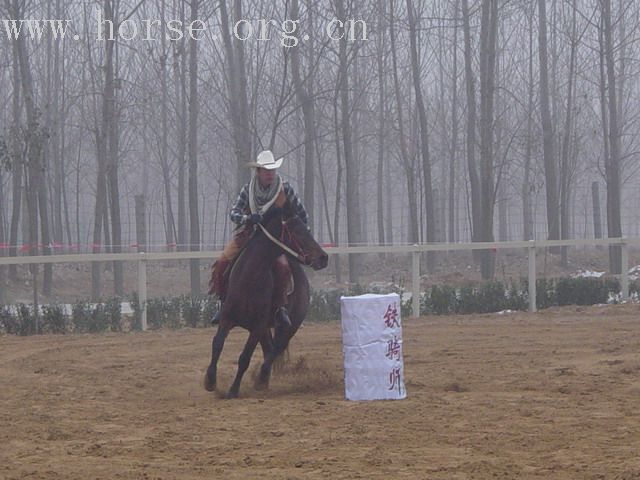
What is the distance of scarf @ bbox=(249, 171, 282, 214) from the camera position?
10016 millimetres

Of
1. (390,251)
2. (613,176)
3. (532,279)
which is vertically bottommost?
(532,279)

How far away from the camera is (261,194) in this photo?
10.1 metres

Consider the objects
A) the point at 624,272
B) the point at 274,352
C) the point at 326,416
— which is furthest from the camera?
the point at 624,272

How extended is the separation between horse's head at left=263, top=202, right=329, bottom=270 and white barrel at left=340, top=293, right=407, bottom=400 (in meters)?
0.70

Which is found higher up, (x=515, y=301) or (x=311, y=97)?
(x=311, y=97)

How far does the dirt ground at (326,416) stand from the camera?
6.37m

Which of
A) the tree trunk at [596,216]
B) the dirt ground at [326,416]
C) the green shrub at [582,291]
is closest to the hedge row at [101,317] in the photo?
the dirt ground at [326,416]

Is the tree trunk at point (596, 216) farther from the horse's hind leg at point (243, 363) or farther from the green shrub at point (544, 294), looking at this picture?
the horse's hind leg at point (243, 363)

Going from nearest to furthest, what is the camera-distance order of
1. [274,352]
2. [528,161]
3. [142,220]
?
[274,352], [142,220], [528,161]

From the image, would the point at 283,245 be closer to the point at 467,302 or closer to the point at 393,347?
the point at 393,347

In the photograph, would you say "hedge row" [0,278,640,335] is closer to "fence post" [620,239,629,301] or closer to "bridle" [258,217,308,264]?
"fence post" [620,239,629,301]

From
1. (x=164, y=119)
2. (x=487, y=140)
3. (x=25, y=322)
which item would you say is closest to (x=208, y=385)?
(x=25, y=322)

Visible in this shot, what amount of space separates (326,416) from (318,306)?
33.7 ft

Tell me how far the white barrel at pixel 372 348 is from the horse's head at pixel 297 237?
70 centimetres
